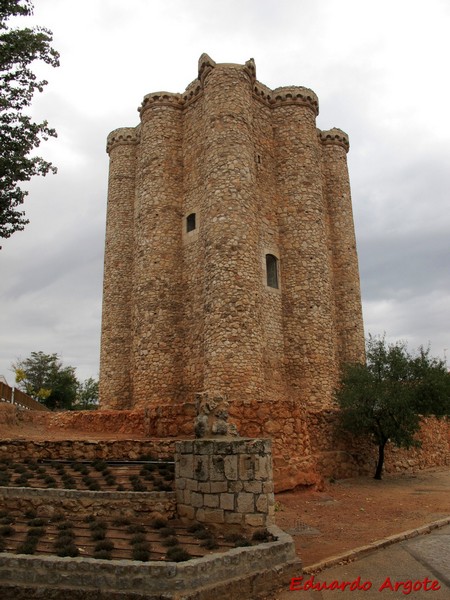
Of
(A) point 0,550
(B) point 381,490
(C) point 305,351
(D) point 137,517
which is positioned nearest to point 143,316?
(C) point 305,351

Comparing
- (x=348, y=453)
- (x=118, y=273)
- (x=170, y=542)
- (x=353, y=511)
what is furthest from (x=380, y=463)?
(x=118, y=273)

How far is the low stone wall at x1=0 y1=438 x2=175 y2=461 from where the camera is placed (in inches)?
486

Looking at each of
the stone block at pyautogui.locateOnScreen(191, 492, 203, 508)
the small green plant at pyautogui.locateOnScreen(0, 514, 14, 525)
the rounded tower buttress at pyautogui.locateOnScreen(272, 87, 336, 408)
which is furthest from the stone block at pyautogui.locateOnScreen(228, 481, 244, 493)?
the rounded tower buttress at pyautogui.locateOnScreen(272, 87, 336, 408)

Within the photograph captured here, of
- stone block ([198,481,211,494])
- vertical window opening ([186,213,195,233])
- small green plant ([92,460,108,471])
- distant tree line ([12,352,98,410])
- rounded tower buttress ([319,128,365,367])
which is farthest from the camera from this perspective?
distant tree line ([12,352,98,410])

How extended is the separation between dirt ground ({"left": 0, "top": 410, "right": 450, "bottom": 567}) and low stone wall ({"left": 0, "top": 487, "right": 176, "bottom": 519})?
2.60 metres

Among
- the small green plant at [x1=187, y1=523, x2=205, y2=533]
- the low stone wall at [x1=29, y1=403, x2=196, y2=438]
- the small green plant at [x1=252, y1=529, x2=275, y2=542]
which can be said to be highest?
the low stone wall at [x1=29, y1=403, x2=196, y2=438]

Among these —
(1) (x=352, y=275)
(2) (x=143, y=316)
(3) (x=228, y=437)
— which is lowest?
(3) (x=228, y=437)

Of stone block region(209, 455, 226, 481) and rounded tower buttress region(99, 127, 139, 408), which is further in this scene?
rounded tower buttress region(99, 127, 139, 408)

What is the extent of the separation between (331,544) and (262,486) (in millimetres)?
1932

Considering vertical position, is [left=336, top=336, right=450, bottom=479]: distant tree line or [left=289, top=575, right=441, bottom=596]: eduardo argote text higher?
[left=336, top=336, right=450, bottom=479]: distant tree line

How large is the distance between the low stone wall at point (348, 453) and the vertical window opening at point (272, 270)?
6.64 meters

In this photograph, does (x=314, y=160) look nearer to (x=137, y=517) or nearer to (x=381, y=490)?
(x=381, y=490)

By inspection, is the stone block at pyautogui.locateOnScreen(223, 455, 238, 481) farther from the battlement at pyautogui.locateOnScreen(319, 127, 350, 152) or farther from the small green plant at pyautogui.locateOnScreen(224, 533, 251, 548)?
the battlement at pyautogui.locateOnScreen(319, 127, 350, 152)

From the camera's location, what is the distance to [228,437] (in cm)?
934
